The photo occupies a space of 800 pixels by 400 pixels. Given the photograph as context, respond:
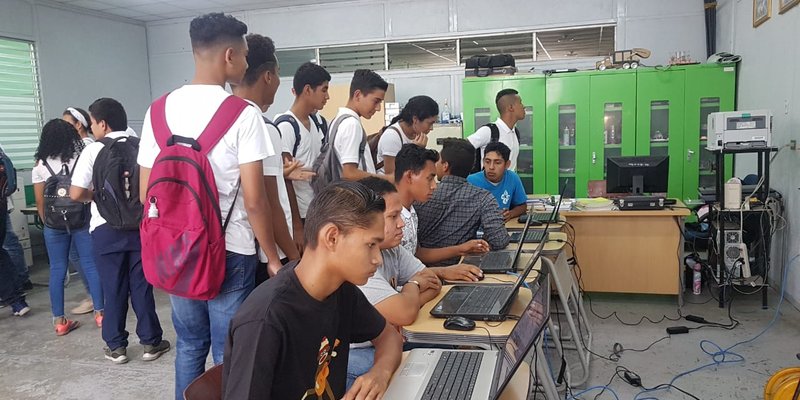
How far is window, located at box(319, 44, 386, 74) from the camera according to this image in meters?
7.62

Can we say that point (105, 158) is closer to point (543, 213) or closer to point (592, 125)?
point (543, 213)

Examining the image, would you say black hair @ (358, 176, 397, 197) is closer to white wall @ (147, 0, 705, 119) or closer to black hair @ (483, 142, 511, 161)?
black hair @ (483, 142, 511, 161)

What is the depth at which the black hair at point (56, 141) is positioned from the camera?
12.8ft

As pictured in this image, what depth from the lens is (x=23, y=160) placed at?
21.4ft

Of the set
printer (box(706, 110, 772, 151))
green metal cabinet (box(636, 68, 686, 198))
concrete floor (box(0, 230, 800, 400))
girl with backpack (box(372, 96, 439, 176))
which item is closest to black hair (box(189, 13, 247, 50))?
girl with backpack (box(372, 96, 439, 176))

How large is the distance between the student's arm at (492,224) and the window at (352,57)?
506 centimetres

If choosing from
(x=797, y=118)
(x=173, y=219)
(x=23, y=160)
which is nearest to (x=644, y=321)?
(x=797, y=118)

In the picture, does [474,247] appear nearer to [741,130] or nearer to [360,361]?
[360,361]

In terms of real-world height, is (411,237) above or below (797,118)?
below

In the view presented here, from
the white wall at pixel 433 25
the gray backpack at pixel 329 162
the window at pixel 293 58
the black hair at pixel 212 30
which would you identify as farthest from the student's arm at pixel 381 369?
the window at pixel 293 58

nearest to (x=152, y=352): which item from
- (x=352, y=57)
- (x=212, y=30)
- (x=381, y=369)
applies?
(x=212, y=30)

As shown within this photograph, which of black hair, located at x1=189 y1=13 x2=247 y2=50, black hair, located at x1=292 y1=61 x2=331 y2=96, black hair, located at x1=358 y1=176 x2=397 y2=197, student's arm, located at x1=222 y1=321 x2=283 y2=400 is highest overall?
black hair, located at x1=189 y1=13 x2=247 y2=50

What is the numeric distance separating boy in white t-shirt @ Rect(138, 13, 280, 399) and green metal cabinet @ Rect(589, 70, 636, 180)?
5094 mm

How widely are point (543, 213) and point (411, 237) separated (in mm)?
1718
